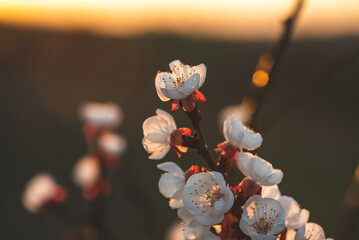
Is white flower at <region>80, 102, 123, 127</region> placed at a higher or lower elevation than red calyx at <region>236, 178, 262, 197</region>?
lower

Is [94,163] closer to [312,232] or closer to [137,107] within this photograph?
[312,232]

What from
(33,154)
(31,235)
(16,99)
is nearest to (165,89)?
(31,235)

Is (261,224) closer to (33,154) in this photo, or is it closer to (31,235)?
(31,235)

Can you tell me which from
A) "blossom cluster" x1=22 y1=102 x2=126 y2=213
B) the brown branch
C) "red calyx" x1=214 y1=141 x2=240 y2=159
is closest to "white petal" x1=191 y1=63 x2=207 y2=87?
"red calyx" x1=214 y1=141 x2=240 y2=159

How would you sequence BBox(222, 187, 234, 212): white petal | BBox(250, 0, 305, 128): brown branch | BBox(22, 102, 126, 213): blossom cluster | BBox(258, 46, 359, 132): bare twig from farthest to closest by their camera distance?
BBox(22, 102, 126, 213): blossom cluster, BBox(258, 46, 359, 132): bare twig, BBox(250, 0, 305, 128): brown branch, BBox(222, 187, 234, 212): white petal

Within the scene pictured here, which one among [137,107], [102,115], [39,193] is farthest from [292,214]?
[137,107]

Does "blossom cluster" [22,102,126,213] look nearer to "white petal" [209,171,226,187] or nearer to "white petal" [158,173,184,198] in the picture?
"white petal" [158,173,184,198]

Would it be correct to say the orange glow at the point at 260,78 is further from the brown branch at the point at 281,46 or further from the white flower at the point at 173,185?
Result: the white flower at the point at 173,185
